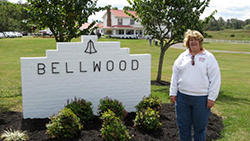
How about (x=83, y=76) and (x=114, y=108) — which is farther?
(x=83, y=76)

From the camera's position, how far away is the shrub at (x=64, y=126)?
5086 mm

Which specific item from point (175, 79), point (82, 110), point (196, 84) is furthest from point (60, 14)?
point (196, 84)

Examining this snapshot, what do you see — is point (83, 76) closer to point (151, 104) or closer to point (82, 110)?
point (82, 110)

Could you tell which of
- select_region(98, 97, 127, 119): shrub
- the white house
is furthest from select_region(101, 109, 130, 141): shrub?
the white house

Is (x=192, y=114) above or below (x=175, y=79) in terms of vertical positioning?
below

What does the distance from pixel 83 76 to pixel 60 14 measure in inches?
121

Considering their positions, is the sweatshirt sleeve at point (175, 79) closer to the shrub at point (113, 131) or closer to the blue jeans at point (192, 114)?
the blue jeans at point (192, 114)

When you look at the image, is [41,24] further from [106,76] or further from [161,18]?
[161,18]

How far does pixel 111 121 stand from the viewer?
206 inches

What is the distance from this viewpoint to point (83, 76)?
266 inches

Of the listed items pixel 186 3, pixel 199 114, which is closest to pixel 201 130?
pixel 199 114

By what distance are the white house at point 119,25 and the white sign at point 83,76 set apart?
1926 inches

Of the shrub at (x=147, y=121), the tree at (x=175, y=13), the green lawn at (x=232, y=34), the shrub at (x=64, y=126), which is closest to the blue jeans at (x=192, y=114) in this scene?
Result: the shrub at (x=147, y=121)

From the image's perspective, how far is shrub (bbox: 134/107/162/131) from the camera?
221 inches
